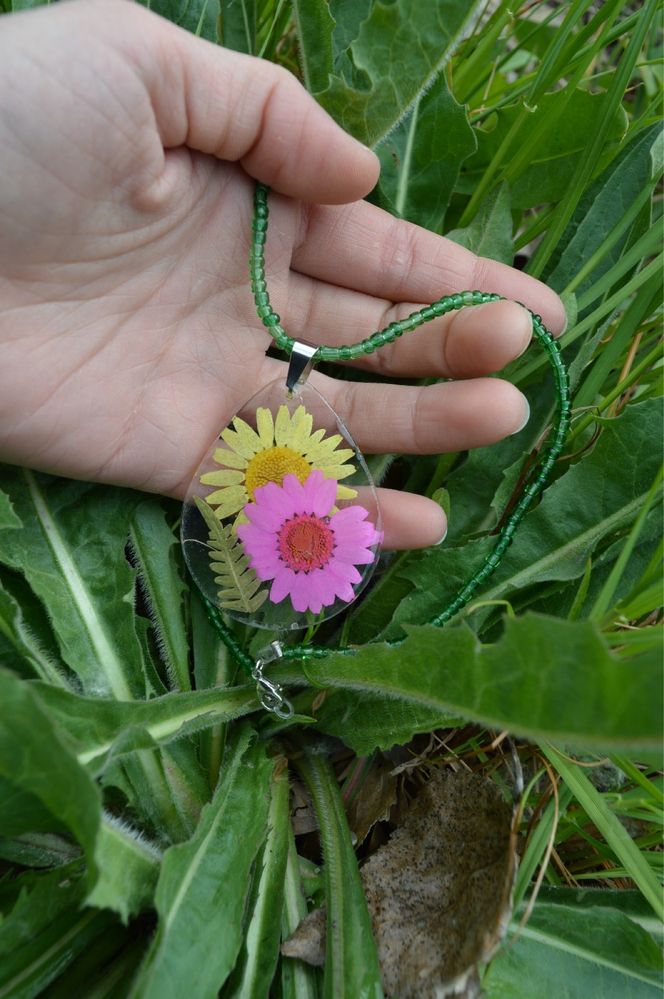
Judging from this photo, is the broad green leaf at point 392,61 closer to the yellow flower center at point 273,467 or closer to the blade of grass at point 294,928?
the yellow flower center at point 273,467

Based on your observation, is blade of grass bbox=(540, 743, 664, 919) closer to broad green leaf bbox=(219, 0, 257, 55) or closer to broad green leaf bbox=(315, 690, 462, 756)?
broad green leaf bbox=(315, 690, 462, 756)

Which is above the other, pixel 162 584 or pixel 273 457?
pixel 273 457

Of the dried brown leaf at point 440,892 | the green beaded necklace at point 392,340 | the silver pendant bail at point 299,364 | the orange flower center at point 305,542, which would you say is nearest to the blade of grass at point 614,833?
the dried brown leaf at point 440,892

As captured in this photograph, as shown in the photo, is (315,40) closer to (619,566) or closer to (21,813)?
(619,566)

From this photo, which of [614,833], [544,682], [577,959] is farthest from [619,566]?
[577,959]

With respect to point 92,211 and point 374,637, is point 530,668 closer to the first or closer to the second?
point 374,637

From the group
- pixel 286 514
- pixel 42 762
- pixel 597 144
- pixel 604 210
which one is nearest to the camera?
pixel 42 762

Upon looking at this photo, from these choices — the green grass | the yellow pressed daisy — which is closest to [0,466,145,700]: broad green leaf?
the green grass
